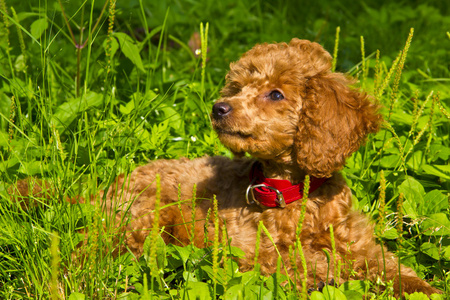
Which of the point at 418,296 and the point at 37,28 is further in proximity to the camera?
the point at 37,28

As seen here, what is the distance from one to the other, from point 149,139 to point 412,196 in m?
1.82

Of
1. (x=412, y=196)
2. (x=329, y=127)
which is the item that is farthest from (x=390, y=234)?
(x=329, y=127)

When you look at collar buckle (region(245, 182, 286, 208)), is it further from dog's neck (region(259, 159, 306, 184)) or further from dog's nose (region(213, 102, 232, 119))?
dog's nose (region(213, 102, 232, 119))

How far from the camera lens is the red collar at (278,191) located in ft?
9.45

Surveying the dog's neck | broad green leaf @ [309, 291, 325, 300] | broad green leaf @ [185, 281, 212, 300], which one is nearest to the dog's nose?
the dog's neck

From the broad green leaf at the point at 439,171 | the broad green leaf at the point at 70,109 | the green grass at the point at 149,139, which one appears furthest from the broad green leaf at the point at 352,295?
the broad green leaf at the point at 70,109

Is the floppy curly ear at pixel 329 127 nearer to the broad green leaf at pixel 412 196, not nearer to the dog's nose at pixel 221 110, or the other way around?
the dog's nose at pixel 221 110

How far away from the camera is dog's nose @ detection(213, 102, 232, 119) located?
2.80m

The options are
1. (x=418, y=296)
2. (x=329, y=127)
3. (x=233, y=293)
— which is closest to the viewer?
(x=233, y=293)

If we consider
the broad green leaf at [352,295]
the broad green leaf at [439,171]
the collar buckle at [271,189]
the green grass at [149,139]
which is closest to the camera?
the broad green leaf at [352,295]

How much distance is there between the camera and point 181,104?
A: 14.1 feet

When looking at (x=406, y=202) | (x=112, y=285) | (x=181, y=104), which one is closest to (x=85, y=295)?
(x=112, y=285)

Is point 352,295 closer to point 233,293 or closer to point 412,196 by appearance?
point 233,293

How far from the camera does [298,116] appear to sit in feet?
9.41
